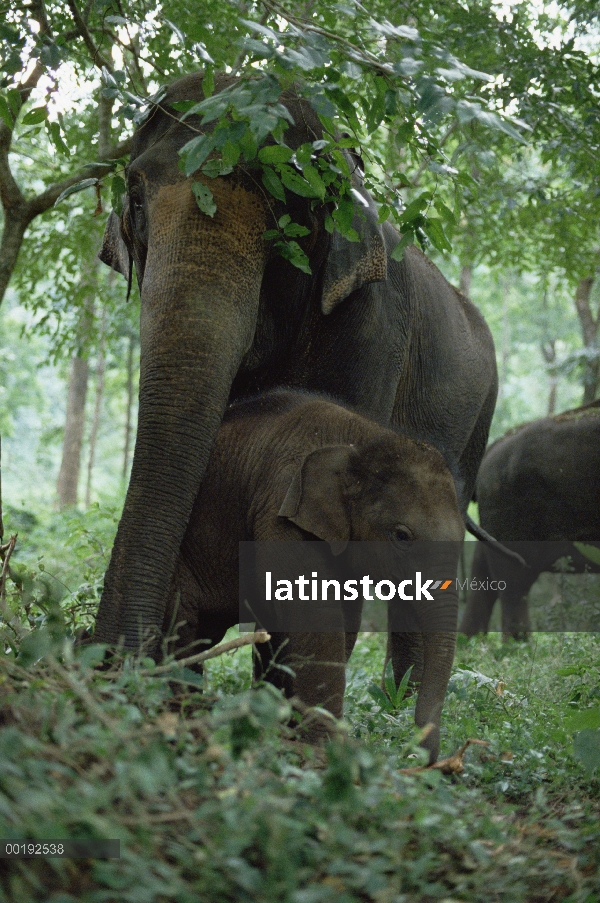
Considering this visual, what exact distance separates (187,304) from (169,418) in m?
0.44

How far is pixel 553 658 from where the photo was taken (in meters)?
6.18

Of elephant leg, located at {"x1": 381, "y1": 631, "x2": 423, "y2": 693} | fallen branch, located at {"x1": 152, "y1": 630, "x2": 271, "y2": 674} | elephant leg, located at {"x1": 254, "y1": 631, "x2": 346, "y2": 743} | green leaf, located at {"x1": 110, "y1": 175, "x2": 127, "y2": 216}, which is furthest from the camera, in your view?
elephant leg, located at {"x1": 381, "y1": 631, "x2": 423, "y2": 693}

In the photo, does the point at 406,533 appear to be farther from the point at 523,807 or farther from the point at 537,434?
the point at 537,434

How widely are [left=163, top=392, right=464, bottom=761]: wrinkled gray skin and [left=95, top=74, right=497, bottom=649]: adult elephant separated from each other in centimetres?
29

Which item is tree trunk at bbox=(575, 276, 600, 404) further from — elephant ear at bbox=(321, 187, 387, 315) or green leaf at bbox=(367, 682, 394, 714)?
green leaf at bbox=(367, 682, 394, 714)

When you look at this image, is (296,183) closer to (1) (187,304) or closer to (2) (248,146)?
(2) (248,146)

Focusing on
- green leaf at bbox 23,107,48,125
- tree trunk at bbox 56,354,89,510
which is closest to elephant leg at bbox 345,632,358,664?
green leaf at bbox 23,107,48,125

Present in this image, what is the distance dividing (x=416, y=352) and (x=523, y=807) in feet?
8.96

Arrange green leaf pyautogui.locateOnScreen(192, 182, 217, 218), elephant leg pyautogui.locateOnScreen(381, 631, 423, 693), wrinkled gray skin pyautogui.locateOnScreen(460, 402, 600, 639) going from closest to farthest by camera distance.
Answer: green leaf pyautogui.locateOnScreen(192, 182, 217, 218), elephant leg pyautogui.locateOnScreen(381, 631, 423, 693), wrinkled gray skin pyautogui.locateOnScreen(460, 402, 600, 639)

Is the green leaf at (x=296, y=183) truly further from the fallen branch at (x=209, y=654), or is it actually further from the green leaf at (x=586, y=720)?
the green leaf at (x=586, y=720)

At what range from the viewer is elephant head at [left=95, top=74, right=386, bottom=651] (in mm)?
3512

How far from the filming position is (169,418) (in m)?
3.55

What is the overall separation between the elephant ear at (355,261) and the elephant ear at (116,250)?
0.90 m

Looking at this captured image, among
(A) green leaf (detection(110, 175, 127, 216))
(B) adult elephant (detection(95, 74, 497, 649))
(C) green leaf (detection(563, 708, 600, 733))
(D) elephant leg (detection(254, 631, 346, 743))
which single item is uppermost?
(A) green leaf (detection(110, 175, 127, 216))
